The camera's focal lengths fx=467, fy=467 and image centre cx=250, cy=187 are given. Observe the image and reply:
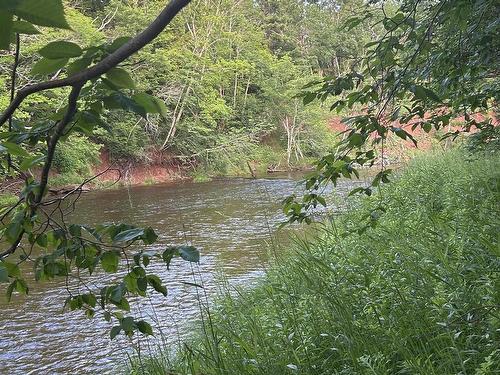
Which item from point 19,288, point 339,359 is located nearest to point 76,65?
point 19,288

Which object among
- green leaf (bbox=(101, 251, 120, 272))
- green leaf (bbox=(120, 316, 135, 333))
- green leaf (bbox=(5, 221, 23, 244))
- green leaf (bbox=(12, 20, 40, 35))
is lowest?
green leaf (bbox=(120, 316, 135, 333))

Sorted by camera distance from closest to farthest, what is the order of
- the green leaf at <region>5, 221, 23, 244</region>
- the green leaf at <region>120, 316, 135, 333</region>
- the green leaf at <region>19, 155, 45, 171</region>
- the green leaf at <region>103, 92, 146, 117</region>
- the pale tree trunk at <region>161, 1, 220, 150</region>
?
1. the green leaf at <region>103, 92, 146, 117</region>
2. the green leaf at <region>19, 155, 45, 171</region>
3. the green leaf at <region>5, 221, 23, 244</region>
4. the green leaf at <region>120, 316, 135, 333</region>
5. the pale tree trunk at <region>161, 1, 220, 150</region>

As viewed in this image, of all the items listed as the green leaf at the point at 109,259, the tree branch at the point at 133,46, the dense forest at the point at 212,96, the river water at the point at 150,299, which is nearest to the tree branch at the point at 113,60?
the tree branch at the point at 133,46

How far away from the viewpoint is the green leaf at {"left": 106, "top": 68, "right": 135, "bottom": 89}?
0.68 metres

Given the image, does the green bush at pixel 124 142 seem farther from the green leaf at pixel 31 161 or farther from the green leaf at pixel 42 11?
the green leaf at pixel 42 11

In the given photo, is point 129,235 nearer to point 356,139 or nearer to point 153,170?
point 356,139

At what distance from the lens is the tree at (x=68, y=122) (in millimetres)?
499

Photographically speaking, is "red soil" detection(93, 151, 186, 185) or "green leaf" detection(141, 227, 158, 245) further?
"red soil" detection(93, 151, 186, 185)

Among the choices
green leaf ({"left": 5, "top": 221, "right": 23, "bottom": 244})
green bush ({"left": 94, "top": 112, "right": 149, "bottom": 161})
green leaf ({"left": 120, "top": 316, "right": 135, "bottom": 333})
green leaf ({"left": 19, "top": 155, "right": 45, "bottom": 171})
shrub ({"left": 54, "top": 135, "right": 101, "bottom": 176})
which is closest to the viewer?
green leaf ({"left": 19, "top": 155, "right": 45, "bottom": 171})

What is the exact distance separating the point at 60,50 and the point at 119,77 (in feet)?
0.34

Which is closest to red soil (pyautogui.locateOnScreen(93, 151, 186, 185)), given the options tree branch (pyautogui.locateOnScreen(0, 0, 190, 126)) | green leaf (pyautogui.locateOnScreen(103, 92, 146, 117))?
green leaf (pyautogui.locateOnScreen(103, 92, 146, 117))

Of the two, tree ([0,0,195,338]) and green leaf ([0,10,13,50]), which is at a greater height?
green leaf ([0,10,13,50])

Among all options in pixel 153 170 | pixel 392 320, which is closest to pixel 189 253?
pixel 392 320

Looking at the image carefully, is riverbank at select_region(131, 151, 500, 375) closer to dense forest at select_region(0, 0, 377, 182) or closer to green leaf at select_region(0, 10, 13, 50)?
green leaf at select_region(0, 10, 13, 50)
